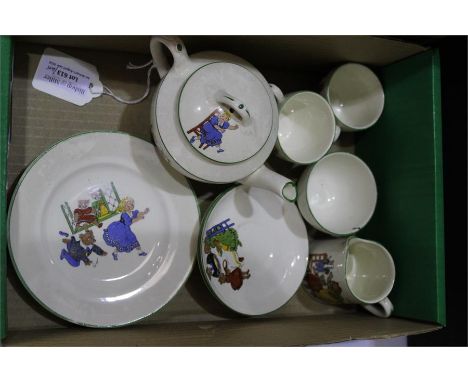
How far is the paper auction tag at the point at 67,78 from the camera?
81 centimetres

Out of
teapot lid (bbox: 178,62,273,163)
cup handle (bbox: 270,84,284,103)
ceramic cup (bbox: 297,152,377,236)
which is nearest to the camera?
teapot lid (bbox: 178,62,273,163)

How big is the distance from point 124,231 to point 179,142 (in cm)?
22

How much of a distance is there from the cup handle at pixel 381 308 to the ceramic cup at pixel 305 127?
0.30 metres

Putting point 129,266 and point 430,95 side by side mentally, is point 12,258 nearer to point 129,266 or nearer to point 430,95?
point 129,266

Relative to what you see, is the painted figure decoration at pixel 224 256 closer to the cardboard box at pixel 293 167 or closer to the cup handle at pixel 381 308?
the cardboard box at pixel 293 167

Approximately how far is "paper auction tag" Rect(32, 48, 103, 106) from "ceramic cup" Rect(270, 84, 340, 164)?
346 millimetres

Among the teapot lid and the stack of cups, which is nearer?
the teapot lid

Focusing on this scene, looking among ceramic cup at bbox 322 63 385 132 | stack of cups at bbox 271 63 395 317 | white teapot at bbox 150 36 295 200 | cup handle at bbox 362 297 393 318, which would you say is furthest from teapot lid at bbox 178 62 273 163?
cup handle at bbox 362 297 393 318

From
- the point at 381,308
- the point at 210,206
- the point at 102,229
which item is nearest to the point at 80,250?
the point at 102,229

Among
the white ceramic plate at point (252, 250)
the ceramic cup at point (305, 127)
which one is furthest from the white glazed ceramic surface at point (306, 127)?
the white ceramic plate at point (252, 250)

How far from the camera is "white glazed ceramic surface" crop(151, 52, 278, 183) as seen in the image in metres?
0.71

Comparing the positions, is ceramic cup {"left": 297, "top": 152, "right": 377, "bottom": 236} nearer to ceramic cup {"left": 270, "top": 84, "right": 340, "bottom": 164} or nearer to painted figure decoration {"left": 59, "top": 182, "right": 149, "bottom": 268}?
ceramic cup {"left": 270, "top": 84, "right": 340, "bottom": 164}

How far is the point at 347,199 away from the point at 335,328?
256 millimetres

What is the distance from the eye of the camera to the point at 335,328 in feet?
2.70
